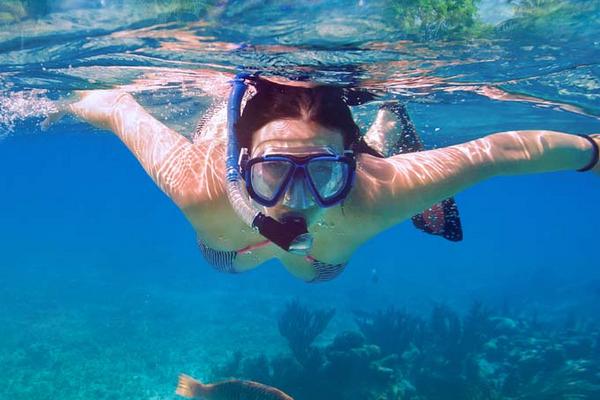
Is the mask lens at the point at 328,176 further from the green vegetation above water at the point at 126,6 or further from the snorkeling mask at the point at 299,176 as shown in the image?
the green vegetation above water at the point at 126,6

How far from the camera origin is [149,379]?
13523 millimetres

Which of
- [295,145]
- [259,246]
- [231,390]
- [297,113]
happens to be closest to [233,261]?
[259,246]

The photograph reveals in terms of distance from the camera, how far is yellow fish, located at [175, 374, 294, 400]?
5926mm

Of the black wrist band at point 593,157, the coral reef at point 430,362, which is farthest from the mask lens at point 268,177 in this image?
the coral reef at point 430,362

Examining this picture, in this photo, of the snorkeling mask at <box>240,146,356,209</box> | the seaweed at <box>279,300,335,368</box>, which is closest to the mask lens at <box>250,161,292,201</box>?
the snorkeling mask at <box>240,146,356,209</box>

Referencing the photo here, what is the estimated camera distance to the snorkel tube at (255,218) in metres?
3.50

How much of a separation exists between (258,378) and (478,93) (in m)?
10.0

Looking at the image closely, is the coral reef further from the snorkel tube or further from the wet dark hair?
the snorkel tube

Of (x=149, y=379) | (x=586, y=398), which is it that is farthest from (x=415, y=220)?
(x=149, y=379)

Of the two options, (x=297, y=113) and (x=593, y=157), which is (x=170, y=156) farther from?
(x=593, y=157)

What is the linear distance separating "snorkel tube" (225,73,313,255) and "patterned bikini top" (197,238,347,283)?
150cm

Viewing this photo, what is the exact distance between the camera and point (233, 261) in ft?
19.8

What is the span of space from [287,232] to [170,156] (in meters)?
1.87

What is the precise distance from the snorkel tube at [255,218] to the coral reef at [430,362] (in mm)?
8316
